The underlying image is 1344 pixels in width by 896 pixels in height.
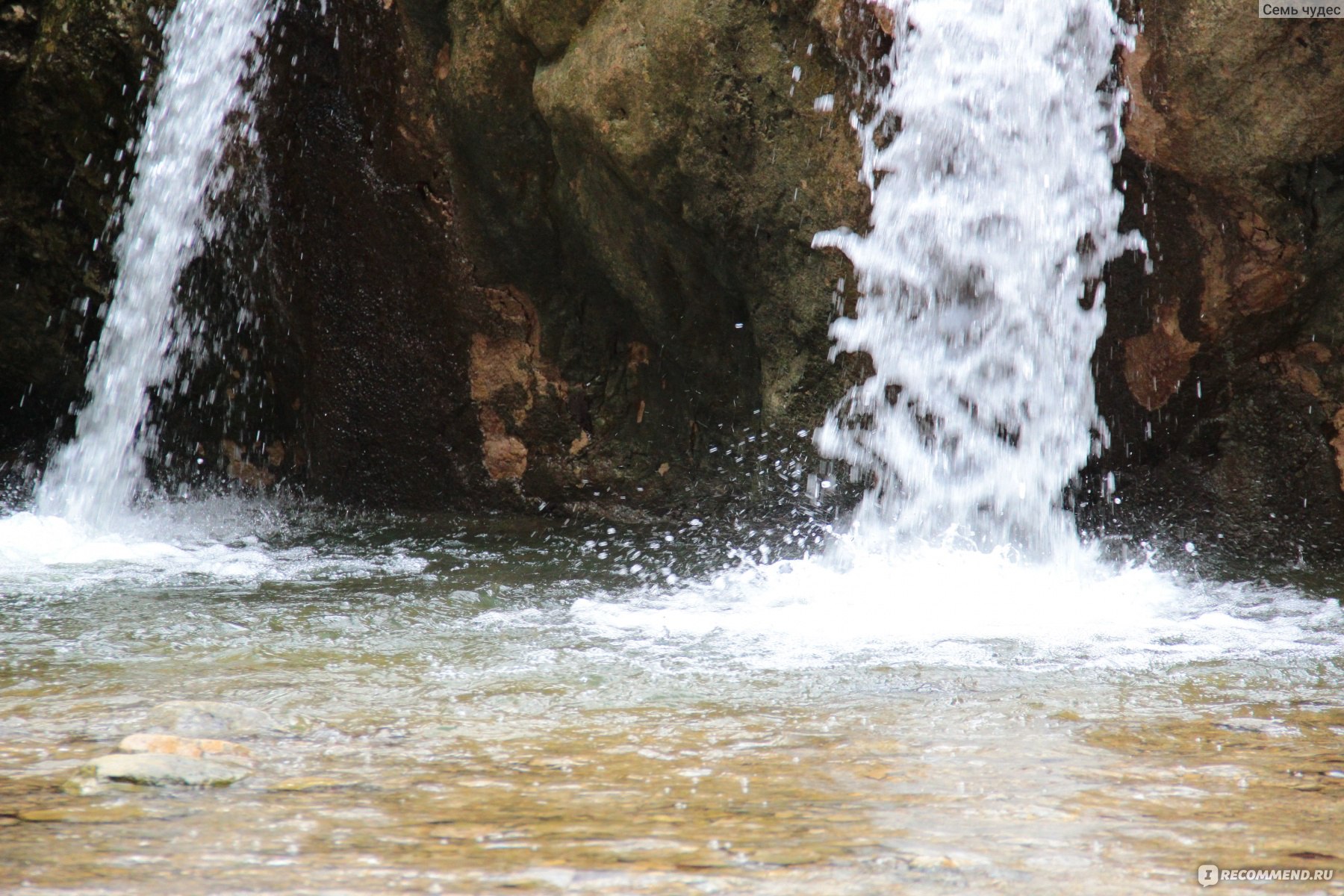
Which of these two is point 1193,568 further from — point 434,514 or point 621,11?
point 434,514

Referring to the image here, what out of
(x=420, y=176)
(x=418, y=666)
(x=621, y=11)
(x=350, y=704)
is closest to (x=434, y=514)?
(x=420, y=176)

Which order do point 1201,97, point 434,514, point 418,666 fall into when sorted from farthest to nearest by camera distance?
point 434,514
point 1201,97
point 418,666

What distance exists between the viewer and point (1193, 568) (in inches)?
169

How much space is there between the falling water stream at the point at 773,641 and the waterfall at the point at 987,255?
12mm

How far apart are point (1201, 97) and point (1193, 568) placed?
1517 mm

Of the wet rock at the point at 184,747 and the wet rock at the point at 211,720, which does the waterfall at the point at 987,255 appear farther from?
the wet rock at the point at 184,747

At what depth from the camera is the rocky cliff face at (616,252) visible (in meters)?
4.21

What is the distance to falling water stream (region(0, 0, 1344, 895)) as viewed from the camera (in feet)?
5.66

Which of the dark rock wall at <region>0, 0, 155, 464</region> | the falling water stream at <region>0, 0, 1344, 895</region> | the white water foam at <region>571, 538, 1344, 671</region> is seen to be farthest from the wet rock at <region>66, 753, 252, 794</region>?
the dark rock wall at <region>0, 0, 155, 464</region>

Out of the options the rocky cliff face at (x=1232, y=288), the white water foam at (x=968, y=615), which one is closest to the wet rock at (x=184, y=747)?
the white water foam at (x=968, y=615)

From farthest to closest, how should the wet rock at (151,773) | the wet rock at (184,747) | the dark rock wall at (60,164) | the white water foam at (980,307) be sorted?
the dark rock wall at (60,164) < the white water foam at (980,307) < the wet rock at (184,747) < the wet rock at (151,773)

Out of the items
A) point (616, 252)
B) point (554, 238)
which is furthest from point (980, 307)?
point (554, 238)

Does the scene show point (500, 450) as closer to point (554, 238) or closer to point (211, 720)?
point (554, 238)

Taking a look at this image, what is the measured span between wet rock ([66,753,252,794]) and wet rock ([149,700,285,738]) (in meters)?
0.22
